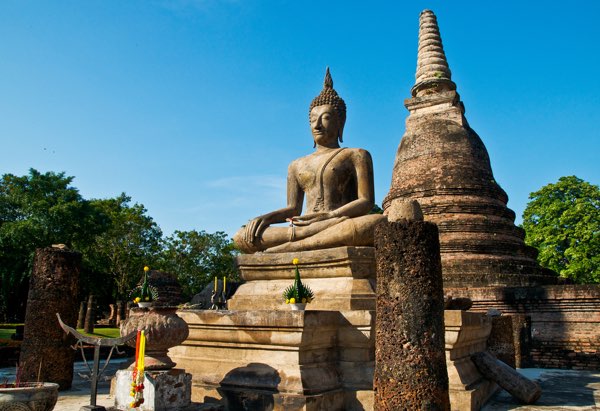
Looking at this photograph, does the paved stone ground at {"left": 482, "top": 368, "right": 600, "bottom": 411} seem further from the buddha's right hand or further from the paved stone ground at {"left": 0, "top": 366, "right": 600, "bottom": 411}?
the buddha's right hand

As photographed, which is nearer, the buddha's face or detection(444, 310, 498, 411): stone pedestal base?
detection(444, 310, 498, 411): stone pedestal base

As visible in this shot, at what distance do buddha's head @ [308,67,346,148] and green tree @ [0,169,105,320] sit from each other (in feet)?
84.7

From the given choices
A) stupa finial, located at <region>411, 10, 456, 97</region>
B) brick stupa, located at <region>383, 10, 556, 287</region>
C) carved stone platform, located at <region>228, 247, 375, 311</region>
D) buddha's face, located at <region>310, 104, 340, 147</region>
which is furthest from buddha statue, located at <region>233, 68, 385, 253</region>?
stupa finial, located at <region>411, 10, 456, 97</region>

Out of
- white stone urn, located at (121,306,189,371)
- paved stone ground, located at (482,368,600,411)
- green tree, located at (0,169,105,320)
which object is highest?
green tree, located at (0,169,105,320)

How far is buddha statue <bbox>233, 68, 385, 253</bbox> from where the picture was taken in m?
8.65

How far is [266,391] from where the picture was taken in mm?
6602

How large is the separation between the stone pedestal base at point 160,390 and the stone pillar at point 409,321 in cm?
214

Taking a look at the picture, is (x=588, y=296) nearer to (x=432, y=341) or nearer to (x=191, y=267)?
(x=432, y=341)

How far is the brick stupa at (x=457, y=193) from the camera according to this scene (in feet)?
63.8

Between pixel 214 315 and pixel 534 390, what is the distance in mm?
4648

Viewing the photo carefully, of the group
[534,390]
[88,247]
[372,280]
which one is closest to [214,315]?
[372,280]

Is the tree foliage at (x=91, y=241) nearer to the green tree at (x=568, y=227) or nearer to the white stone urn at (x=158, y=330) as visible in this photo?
the green tree at (x=568, y=227)

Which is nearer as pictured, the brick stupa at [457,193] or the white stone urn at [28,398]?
the white stone urn at [28,398]

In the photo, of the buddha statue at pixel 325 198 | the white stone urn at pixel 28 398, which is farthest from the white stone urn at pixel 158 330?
the buddha statue at pixel 325 198
